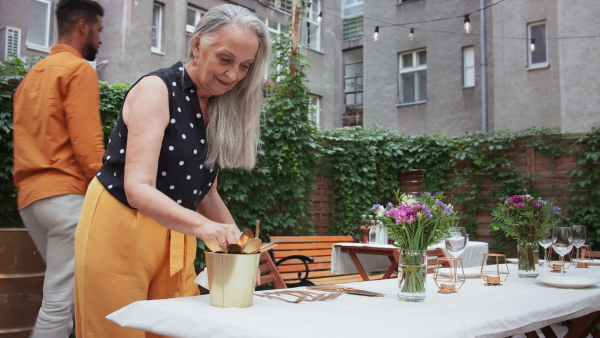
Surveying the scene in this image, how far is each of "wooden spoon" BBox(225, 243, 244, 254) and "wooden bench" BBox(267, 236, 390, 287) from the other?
137 inches

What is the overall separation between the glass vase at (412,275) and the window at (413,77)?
11993mm

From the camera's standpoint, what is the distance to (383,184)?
6812mm

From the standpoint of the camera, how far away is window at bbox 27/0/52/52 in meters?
8.05

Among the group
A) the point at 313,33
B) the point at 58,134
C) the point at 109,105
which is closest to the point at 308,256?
the point at 109,105

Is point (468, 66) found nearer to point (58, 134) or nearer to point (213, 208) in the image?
point (58, 134)

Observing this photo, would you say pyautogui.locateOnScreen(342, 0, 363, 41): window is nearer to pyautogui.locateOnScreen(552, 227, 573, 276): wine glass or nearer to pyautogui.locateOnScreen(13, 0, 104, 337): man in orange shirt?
pyautogui.locateOnScreen(552, 227, 573, 276): wine glass

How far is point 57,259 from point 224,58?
50.4 inches

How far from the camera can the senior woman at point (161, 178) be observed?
1162 millimetres

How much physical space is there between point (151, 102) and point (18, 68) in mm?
3022

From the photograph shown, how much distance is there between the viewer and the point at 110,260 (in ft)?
4.01

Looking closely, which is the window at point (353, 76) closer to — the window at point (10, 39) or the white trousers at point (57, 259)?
the window at point (10, 39)

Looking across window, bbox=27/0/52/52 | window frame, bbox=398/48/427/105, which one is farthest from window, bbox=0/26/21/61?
window frame, bbox=398/48/427/105

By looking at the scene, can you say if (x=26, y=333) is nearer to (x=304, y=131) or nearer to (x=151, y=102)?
(x=151, y=102)

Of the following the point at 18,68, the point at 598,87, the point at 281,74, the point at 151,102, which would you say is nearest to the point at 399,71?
the point at 598,87
